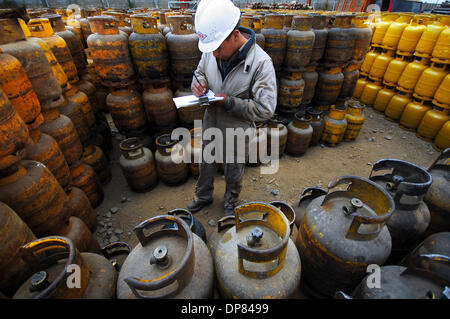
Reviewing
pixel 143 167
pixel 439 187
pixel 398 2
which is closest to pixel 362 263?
pixel 439 187

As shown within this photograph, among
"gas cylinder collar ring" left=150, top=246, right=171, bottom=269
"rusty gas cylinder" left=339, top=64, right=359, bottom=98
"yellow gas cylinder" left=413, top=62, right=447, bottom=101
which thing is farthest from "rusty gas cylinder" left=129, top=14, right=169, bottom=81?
"yellow gas cylinder" left=413, top=62, right=447, bottom=101

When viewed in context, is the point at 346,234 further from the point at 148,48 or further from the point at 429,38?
the point at 429,38

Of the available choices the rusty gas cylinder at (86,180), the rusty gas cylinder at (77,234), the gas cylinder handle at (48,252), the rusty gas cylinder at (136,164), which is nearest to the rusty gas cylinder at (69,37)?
the rusty gas cylinder at (136,164)

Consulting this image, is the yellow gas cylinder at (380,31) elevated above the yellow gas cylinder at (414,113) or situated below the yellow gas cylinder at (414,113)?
above

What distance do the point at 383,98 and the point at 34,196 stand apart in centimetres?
764

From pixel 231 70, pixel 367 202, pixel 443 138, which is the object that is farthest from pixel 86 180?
pixel 443 138

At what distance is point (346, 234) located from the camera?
1.51m

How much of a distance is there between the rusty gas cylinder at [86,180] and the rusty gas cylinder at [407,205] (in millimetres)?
3449

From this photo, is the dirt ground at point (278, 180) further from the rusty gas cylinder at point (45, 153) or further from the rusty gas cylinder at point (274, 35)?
the rusty gas cylinder at point (274, 35)

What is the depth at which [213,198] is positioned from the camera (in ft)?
11.5

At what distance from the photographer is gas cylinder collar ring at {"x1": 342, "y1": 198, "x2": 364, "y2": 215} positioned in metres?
1.51

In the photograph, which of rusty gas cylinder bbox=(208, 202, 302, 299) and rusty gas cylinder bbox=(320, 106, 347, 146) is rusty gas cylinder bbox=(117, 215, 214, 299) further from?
rusty gas cylinder bbox=(320, 106, 347, 146)

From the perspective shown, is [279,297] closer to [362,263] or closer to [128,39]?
[362,263]

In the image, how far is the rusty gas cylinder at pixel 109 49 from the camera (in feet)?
10.1
